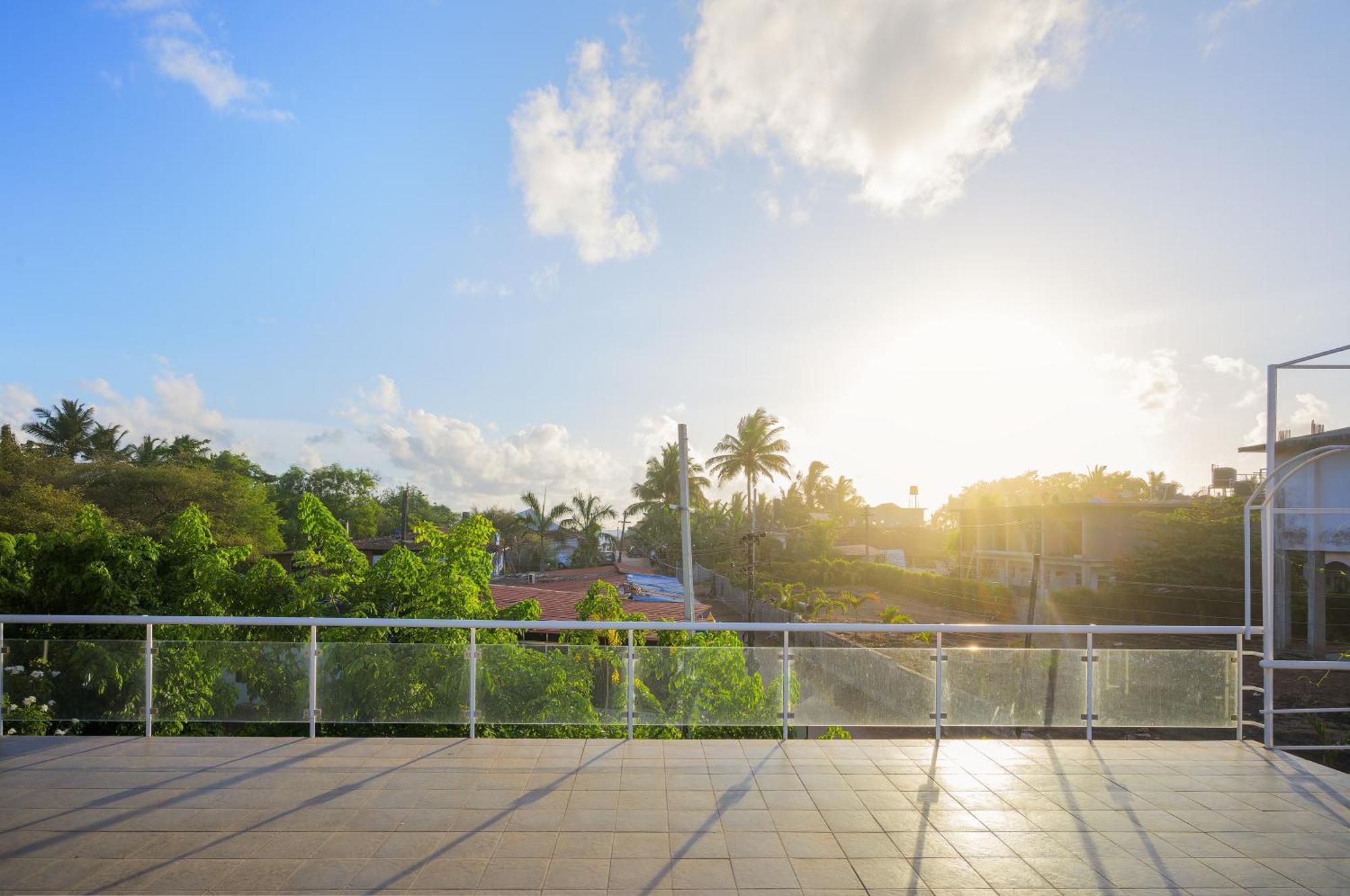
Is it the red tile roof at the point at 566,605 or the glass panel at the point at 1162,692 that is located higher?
the glass panel at the point at 1162,692

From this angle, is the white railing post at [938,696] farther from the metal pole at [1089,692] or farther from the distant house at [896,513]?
the distant house at [896,513]

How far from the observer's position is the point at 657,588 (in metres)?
34.9

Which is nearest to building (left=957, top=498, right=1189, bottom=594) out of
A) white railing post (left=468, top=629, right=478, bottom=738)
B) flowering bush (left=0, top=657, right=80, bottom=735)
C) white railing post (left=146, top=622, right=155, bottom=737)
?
white railing post (left=468, top=629, right=478, bottom=738)

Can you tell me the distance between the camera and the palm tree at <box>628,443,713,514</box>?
50.3 metres

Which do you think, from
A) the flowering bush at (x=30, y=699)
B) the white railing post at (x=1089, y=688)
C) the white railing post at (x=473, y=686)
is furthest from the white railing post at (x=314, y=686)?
the white railing post at (x=1089, y=688)

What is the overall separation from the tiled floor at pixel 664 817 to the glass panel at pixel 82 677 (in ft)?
1.09

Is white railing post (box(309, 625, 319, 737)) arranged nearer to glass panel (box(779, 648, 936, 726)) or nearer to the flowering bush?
the flowering bush

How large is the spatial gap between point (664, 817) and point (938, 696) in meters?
2.70

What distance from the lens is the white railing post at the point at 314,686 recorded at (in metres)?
5.50

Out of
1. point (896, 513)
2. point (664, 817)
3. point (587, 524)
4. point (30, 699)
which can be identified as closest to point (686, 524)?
point (30, 699)

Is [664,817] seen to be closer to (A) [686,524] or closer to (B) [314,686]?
(B) [314,686]

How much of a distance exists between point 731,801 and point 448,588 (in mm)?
5241

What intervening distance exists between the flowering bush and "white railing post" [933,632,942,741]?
21.0 ft

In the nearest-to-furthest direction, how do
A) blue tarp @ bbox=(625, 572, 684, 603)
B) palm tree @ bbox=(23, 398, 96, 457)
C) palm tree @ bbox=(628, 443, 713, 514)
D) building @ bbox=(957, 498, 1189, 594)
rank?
blue tarp @ bbox=(625, 572, 684, 603) < building @ bbox=(957, 498, 1189, 594) < palm tree @ bbox=(23, 398, 96, 457) < palm tree @ bbox=(628, 443, 713, 514)
